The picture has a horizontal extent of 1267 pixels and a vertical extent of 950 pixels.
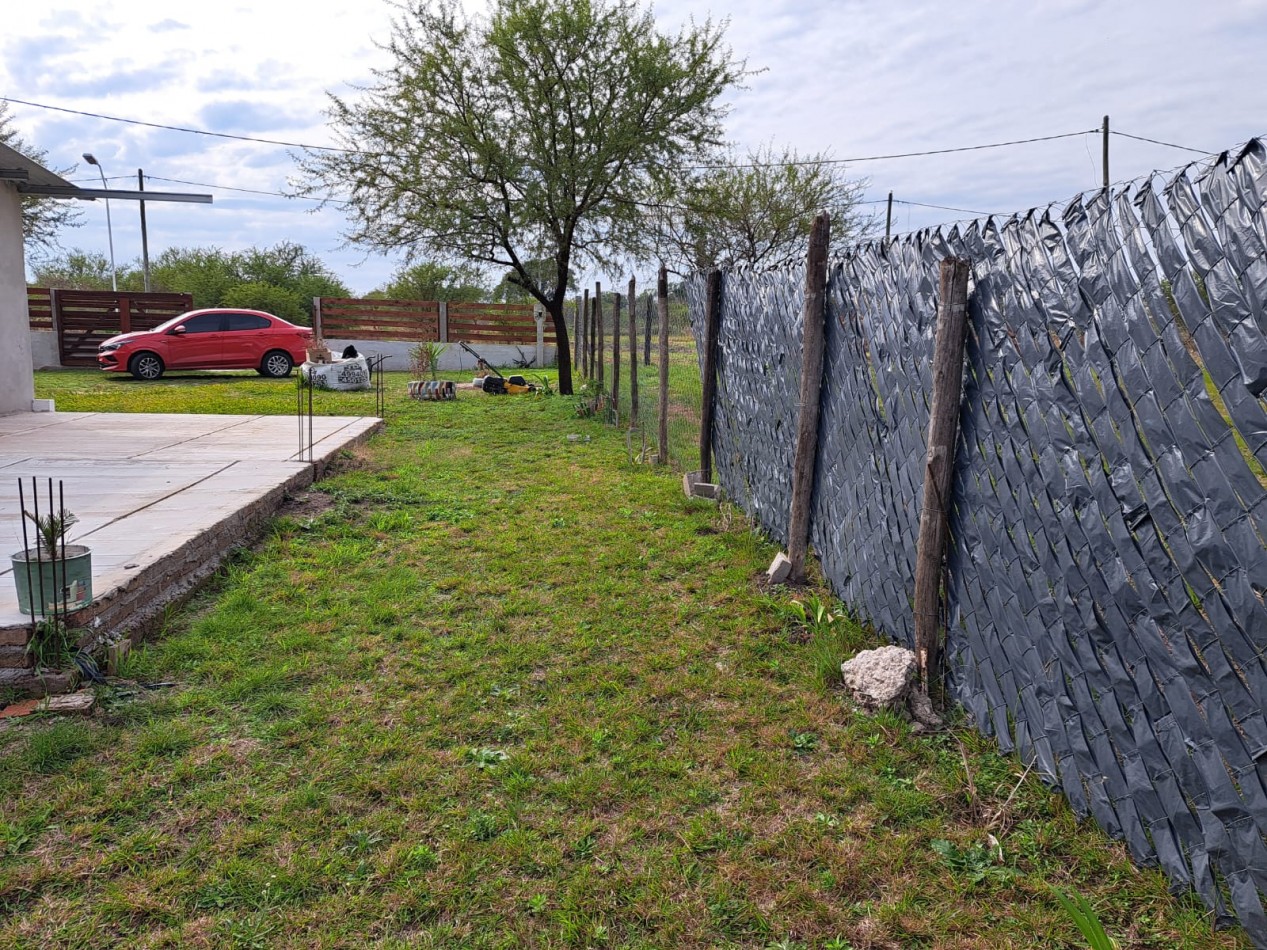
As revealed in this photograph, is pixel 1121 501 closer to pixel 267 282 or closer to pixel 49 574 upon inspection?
pixel 49 574

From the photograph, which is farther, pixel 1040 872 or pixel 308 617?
pixel 308 617

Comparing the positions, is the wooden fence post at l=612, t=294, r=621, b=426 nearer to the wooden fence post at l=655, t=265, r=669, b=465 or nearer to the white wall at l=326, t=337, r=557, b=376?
the wooden fence post at l=655, t=265, r=669, b=465

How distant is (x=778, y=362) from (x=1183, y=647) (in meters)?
3.10

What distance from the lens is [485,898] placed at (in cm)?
212

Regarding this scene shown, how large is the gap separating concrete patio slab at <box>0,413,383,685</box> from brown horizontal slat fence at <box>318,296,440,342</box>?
11.5 meters

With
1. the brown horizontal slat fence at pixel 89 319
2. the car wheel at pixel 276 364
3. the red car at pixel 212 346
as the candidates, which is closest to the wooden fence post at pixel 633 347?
the red car at pixel 212 346

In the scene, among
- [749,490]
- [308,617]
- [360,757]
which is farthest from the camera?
[749,490]

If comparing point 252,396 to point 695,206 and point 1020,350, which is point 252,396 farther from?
point 1020,350

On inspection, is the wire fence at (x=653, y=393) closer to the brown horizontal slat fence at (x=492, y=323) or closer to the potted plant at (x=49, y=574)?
the potted plant at (x=49, y=574)

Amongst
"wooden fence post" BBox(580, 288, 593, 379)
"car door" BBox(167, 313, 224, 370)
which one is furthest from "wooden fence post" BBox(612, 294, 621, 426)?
"car door" BBox(167, 313, 224, 370)

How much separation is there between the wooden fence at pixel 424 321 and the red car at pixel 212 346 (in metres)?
4.04

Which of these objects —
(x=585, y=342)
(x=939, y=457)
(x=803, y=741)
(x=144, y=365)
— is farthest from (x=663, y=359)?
(x=144, y=365)

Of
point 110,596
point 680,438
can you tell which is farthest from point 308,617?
point 680,438

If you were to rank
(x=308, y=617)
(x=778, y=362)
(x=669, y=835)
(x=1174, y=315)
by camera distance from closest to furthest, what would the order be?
(x=1174, y=315) < (x=669, y=835) < (x=308, y=617) < (x=778, y=362)
